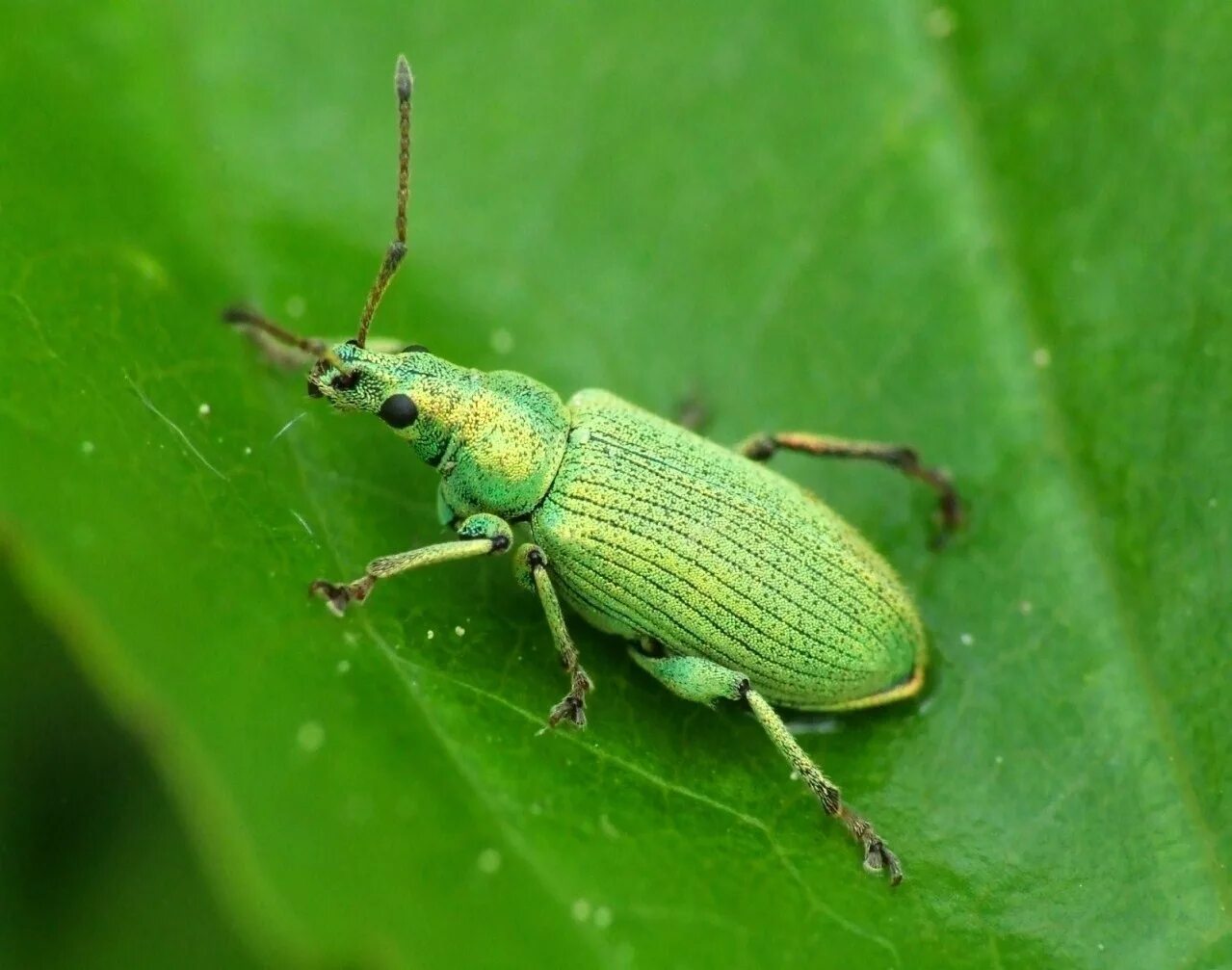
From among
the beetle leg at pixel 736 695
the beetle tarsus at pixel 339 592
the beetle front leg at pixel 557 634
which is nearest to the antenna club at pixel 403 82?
the beetle front leg at pixel 557 634

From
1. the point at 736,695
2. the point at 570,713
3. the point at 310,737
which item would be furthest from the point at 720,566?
the point at 310,737

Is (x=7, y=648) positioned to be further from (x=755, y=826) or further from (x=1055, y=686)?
(x=1055, y=686)

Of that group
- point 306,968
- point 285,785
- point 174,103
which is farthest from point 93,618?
point 174,103

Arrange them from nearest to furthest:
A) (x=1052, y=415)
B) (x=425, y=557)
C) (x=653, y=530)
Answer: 1. (x=425, y=557)
2. (x=653, y=530)
3. (x=1052, y=415)

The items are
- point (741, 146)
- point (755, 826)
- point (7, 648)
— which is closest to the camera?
point (755, 826)

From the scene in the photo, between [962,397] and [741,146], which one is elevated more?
[741,146]

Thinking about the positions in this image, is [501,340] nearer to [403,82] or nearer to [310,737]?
[403,82]

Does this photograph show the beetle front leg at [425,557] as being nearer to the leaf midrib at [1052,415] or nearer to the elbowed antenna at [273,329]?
the elbowed antenna at [273,329]
